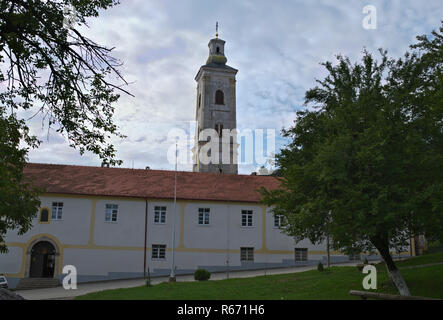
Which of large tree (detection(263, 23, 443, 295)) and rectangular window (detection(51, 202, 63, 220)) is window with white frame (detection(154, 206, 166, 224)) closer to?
rectangular window (detection(51, 202, 63, 220))

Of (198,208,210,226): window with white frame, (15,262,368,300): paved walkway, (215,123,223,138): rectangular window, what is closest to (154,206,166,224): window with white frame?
(198,208,210,226): window with white frame

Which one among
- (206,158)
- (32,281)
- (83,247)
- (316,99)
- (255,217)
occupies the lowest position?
(32,281)

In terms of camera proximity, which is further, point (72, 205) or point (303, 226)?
point (72, 205)

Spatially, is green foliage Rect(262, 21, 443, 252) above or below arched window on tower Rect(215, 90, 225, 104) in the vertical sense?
below

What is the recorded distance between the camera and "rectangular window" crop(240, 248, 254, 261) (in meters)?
38.1

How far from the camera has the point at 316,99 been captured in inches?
814

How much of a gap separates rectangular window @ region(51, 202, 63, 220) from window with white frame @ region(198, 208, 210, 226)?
11.9 m

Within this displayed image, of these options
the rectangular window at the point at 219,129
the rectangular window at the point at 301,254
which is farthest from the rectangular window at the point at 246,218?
the rectangular window at the point at 219,129

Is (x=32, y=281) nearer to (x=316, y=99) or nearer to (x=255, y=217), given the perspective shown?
(x=255, y=217)

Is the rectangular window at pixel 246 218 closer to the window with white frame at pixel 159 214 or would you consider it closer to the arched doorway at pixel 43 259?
the window with white frame at pixel 159 214

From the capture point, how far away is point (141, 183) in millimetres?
39938

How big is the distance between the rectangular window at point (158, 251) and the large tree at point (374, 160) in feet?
64.6

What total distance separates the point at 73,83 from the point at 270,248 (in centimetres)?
3028

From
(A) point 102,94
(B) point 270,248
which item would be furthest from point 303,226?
(B) point 270,248
